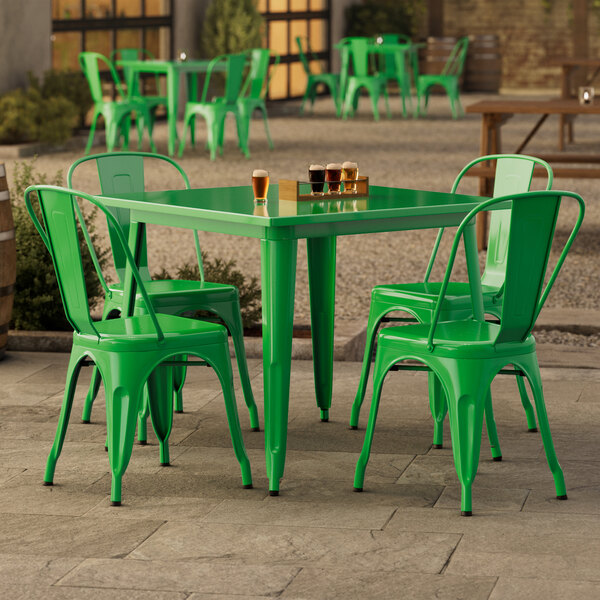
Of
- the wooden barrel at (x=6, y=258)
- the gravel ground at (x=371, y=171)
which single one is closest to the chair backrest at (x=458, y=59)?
the gravel ground at (x=371, y=171)

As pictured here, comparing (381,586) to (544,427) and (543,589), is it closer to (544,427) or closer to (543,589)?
(543,589)

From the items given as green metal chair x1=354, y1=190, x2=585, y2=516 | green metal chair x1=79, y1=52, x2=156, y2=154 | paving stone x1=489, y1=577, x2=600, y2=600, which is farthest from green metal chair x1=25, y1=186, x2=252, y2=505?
green metal chair x1=79, y1=52, x2=156, y2=154

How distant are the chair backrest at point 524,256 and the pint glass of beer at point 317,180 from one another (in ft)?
1.73

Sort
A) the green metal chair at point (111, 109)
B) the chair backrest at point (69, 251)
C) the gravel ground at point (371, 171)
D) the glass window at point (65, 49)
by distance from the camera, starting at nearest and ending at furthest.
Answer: the chair backrest at point (69, 251)
the gravel ground at point (371, 171)
the green metal chair at point (111, 109)
the glass window at point (65, 49)

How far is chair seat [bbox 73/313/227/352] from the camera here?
297cm

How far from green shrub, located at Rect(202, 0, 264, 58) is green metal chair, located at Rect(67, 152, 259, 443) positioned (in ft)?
35.9

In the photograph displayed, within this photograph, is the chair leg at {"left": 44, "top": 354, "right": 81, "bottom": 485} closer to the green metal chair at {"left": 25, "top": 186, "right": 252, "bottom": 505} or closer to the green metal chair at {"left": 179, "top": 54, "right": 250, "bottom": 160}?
the green metal chair at {"left": 25, "top": 186, "right": 252, "bottom": 505}

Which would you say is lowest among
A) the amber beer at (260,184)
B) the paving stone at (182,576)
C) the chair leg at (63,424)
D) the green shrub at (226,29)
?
the paving stone at (182,576)

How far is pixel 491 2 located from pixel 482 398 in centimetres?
1702

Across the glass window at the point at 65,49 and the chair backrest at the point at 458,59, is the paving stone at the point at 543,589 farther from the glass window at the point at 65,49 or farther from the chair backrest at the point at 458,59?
the chair backrest at the point at 458,59

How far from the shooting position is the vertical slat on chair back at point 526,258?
9.39 ft

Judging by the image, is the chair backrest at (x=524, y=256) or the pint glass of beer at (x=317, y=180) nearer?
the chair backrest at (x=524, y=256)

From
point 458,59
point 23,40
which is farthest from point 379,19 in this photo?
point 23,40

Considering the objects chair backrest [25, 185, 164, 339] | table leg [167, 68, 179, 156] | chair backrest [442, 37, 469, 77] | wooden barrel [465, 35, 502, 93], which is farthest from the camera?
wooden barrel [465, 35, 502, 93]
